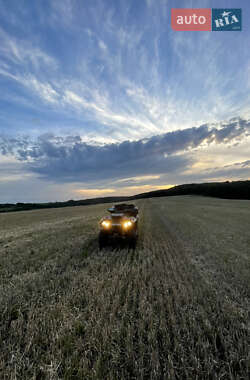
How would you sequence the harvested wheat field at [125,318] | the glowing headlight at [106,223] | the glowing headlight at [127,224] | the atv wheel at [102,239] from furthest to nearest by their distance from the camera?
1. the atv wheel at [102,239]
2. the glowing headlight at [106,223]
3. the glowing headlight at [127,224]
4. the harvested wheat field at [125,318]

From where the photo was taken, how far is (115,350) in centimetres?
233

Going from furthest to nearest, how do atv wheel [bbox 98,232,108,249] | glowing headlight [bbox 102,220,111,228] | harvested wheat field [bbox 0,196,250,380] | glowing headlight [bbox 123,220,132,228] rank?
atv wheel [bbox 98,232,108,249]
glowing headlight [bbox 102,220,111,228]
glowing headlight [bbox 123,220,132,228]
harvested wheat field [bbox 0,196,250,380]

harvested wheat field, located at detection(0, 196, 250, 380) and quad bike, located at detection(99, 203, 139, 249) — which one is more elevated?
quad bike, located at detection(99, 203, 139, 249)

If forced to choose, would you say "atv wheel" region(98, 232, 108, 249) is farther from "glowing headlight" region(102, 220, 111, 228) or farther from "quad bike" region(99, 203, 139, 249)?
"glowing headlight" region(102, 220, 111, 228)

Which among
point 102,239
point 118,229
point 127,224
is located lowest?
point 102,239

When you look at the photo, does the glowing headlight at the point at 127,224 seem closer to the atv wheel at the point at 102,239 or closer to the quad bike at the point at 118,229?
the quad bike at the point at 118,229

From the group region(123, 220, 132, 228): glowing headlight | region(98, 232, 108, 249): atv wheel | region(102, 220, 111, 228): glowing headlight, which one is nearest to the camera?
region(123, 220, 132, 228): glowing headlight

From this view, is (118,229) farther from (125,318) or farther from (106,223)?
(125,318)

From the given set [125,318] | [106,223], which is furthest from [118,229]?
[125,318]

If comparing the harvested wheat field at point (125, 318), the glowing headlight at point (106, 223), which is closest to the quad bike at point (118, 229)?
the glowing headlight at point (106, 223)

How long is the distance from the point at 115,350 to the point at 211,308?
2.24 metres

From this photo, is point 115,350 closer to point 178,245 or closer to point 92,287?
point 92,287

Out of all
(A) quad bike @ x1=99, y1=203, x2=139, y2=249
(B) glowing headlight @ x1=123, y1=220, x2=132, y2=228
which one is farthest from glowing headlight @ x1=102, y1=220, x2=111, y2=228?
(B) glowing headlight @ x1=123, y1=220, x2=132, y2=228

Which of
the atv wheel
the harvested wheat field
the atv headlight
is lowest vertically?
the harvested wheat field
